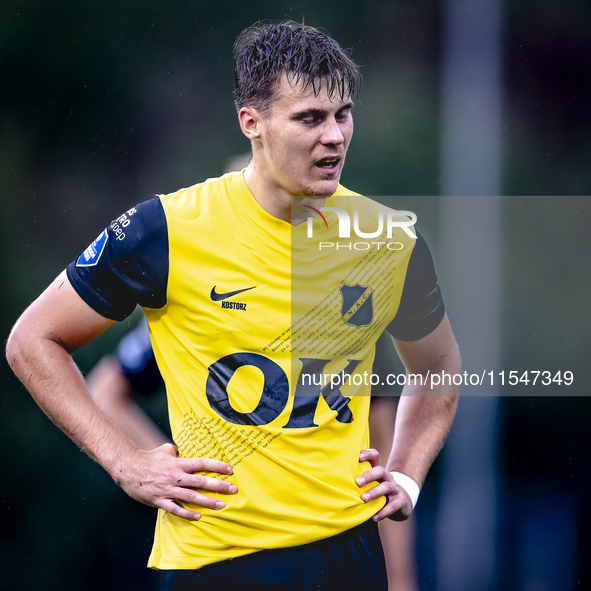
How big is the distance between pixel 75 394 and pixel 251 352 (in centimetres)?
42

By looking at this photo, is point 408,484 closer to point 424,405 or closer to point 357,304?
point 424,405

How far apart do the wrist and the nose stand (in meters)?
0.89

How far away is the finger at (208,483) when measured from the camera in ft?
4.39

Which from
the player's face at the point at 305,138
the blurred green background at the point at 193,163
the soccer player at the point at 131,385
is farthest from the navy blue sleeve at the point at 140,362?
the blurred green background at the point at 193,163

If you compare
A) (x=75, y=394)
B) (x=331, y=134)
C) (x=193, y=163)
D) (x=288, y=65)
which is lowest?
(x=75, y=394)

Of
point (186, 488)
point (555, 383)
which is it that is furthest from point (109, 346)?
point (555, 383)

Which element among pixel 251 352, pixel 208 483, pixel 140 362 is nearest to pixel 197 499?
pixel 208 483

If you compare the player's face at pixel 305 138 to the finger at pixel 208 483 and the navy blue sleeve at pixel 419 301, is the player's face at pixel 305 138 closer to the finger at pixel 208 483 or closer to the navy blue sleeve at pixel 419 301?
the navy blue sleeve at pixel 419 301

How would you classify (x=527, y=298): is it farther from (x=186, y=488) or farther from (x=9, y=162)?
(x=9, y=162)

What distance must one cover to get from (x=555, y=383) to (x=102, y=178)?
7.53ft

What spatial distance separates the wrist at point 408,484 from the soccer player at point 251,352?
0.19 metres

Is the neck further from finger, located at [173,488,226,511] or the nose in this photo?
finger, located at [173,488,226,511]

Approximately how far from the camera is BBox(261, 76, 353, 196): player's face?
4.47 feet

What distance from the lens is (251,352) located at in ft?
4.54
